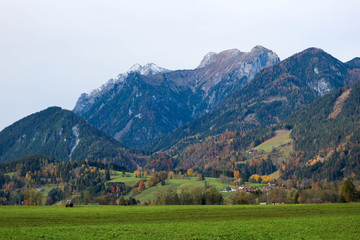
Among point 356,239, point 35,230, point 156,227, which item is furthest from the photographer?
point 156,227

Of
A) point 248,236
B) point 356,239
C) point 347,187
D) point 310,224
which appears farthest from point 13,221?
point 347,187

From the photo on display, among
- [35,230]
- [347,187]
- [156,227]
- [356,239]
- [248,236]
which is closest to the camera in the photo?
[356,239]

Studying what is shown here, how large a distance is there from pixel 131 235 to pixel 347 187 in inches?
Result: 5965

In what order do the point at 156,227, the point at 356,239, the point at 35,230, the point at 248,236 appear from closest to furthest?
the point at 356,239 → the point at 248,236 → the point at 35,230 → the point at 156,227

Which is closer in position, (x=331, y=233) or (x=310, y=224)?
(x=331, y=233)

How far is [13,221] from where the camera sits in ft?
300

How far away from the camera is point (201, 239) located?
215 ft

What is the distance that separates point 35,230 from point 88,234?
37.2 feet

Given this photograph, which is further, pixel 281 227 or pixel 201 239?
pixel 281 227

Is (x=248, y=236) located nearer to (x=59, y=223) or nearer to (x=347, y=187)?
(x=59, y=223)

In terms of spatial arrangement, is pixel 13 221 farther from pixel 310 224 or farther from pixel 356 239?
pixel 356 239

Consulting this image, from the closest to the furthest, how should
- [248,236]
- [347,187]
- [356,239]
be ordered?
1. [356,239]
2. [248,236]
3. [347,187]

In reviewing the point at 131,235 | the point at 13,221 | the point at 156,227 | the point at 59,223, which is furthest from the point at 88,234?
the point at 13,221

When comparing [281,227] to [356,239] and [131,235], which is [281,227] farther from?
[131,235]
